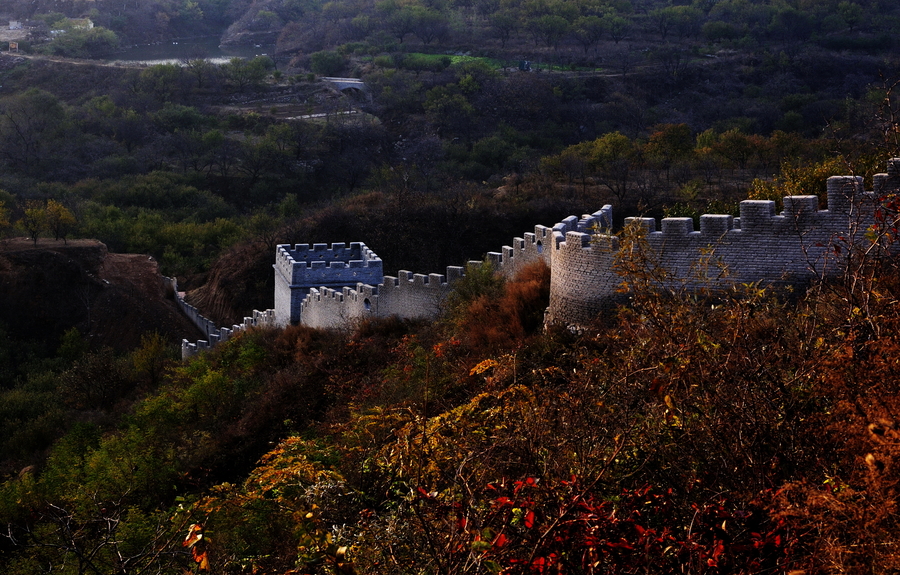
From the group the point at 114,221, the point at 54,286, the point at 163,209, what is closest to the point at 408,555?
the point at 54,286

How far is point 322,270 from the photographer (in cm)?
2609

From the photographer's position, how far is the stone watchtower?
25719 millimetres

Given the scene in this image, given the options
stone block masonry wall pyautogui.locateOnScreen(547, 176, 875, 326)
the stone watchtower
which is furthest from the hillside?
stone block masonry wall pyautogui.locateOnScreen(547, 176, 875, 326)

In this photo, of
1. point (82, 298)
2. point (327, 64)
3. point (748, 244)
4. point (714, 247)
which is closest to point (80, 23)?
point (327, 64)

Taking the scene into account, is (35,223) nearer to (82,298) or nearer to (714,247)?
(82,298)

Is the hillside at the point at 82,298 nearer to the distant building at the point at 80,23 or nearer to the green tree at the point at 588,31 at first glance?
the green tree at the point at 588,31

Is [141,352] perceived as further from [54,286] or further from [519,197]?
[519,197]

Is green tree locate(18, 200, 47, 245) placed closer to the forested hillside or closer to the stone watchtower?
the forested hillside

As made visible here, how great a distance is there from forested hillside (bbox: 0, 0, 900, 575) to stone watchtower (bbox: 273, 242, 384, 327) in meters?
2.04

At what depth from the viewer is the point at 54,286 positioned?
139 ft

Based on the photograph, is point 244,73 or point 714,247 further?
point 244,73

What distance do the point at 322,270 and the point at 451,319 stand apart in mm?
8545

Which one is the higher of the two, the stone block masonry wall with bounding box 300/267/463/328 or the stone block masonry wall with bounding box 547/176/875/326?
the stone block masonry wall with bounding box 547/176/875/326

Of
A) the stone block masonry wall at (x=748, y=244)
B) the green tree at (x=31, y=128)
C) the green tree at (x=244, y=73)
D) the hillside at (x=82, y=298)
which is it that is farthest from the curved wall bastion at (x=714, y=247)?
the green tree at (x=244, y=73)
